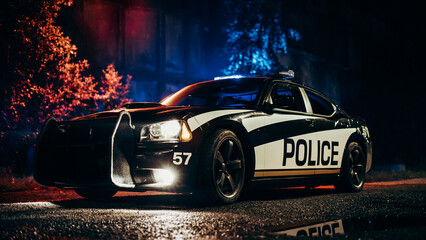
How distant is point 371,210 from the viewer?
17.9ft

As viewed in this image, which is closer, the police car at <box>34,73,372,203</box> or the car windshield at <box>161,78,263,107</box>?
the police car at <box>34,73,372,203</box>

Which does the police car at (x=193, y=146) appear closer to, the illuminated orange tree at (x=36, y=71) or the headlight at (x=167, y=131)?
the headlight at (x=167, y=131)

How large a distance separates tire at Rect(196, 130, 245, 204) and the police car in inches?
0.4

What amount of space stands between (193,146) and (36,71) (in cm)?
598

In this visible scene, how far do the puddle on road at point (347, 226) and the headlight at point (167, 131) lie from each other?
1560mm

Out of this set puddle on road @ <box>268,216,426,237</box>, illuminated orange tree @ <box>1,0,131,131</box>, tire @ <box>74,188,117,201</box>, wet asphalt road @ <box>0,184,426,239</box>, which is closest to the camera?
wet asphalt road @ <box>0,184,426,239</box>

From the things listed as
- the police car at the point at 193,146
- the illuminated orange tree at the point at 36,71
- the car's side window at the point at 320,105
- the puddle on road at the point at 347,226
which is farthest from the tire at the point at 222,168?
the illuminated orange tree at the point at 36,71

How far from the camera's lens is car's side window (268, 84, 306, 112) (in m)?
6.50

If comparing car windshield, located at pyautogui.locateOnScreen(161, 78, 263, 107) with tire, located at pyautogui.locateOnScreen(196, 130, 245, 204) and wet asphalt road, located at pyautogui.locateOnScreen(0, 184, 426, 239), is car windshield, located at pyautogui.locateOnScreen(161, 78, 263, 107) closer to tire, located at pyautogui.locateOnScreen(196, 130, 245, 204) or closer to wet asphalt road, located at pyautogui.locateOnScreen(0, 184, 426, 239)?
tire, located at pyautogui.locateOnScreen(196, 130, 245, 204)

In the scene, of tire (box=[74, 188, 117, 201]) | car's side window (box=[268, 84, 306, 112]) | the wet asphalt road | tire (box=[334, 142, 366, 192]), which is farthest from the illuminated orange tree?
tire (box=[334, 142, 366, 192])

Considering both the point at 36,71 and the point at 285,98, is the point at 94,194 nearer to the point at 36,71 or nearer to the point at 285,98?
the point at 285,98

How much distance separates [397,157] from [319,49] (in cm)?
802

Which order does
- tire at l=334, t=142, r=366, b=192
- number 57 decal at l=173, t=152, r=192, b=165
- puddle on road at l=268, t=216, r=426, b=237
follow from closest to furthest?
puddle on road at l=268, t=216, r=426, b=237 → number 57 decal at l=173, t=152, r=192, b=165 → tire at l=334, t=142, r=366, b=192

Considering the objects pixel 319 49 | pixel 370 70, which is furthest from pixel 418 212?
pixel 370 70
